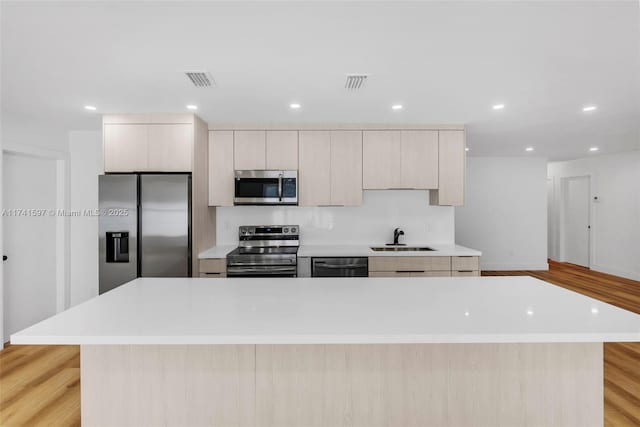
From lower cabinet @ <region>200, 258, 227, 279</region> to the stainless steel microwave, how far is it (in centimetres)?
74

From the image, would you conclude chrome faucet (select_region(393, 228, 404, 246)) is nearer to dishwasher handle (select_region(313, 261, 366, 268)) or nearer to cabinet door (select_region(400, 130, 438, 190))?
cabinet door (select_region(400, 130, 438, 190))

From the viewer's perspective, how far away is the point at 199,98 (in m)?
2.93

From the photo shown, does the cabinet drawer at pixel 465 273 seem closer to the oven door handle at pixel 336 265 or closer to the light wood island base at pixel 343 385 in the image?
the oven door handle at pixel 336 265

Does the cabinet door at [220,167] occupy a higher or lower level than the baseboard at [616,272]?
higher

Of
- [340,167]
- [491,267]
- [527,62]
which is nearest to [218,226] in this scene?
[340,167]

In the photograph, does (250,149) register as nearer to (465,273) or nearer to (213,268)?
(213,268)

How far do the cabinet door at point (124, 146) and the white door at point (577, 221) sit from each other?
841 cm

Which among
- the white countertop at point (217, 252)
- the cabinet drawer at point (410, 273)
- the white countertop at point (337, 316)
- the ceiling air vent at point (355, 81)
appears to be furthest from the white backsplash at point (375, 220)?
the white countertop at point (337, 316)

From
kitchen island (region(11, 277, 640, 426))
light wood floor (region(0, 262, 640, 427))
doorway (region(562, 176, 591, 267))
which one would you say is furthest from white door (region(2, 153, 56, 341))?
doorway (region(562, 176, 591, 267))

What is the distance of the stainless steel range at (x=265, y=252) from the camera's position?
350 centimetres

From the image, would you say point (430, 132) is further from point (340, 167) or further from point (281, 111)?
point (281, 111)

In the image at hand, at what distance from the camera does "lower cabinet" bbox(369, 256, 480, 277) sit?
3.64 m

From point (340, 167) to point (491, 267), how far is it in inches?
180

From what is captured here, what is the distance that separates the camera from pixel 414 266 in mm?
3639
